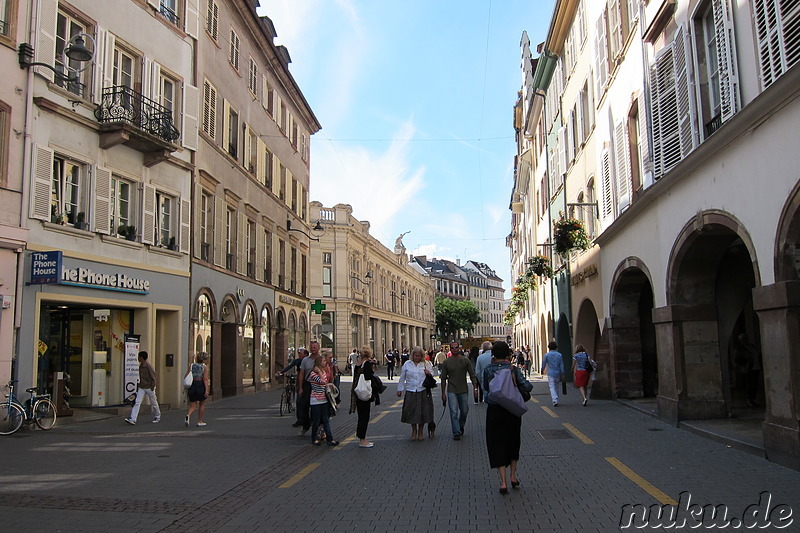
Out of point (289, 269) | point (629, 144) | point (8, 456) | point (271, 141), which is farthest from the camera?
point (289, 269)

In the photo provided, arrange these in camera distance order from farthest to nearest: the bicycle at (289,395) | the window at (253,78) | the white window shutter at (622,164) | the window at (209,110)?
the window at (253,78), the window at (209,110), the bicycle at (289,395), the white window shutter at (622,164)

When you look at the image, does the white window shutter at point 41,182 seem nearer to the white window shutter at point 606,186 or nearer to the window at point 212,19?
A: the window at point 212,19

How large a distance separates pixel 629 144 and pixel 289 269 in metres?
20.9

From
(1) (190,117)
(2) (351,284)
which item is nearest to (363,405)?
(1) (190,117)

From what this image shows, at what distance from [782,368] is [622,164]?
9417 mm

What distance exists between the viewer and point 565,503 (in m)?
7.10

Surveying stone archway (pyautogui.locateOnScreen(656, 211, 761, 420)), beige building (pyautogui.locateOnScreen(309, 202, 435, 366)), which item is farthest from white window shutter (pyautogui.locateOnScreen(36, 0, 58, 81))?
beige building (pyautogui.locateOnScreen(309, 202, 435, 366))

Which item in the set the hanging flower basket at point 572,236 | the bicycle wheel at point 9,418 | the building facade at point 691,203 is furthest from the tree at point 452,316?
the bicycle wheel at point 9,418

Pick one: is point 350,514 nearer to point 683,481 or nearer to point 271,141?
point 683,481

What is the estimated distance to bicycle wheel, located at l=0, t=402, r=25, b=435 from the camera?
1319 cm

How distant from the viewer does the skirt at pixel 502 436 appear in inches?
304

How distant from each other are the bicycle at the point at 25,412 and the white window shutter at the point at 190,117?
904cm

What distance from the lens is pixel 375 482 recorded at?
8.55 m

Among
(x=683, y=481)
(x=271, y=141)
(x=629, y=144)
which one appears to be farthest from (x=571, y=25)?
(x=683, y=481)
